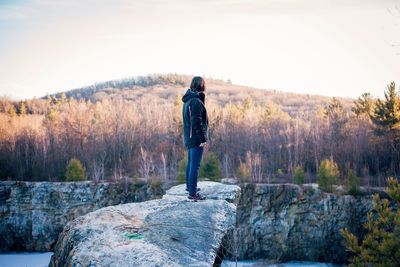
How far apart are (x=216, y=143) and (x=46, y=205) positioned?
12.7 meters

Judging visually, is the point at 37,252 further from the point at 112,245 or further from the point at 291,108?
the point at 291,108

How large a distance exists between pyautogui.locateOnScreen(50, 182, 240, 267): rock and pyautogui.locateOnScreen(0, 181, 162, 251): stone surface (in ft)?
57.7

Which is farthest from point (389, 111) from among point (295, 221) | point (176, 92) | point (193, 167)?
point (176, 92)

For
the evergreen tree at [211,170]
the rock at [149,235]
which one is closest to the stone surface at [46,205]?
the evergreen tree at [211,170]

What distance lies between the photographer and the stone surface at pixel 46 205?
23.2 metres

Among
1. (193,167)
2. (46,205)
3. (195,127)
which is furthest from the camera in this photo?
(46,205)

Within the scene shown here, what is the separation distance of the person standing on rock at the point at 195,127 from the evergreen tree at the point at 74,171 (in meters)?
18.4

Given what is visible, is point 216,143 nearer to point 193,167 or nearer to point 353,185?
point 353,185

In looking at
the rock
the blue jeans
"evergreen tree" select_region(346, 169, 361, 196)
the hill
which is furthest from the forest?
the hill

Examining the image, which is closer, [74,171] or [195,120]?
[195,120]

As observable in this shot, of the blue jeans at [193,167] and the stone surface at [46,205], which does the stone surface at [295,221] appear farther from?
the blue jeans at [193,167]

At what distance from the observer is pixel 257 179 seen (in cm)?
2469

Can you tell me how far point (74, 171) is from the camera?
23.6 m

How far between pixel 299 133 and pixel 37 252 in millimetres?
18798
